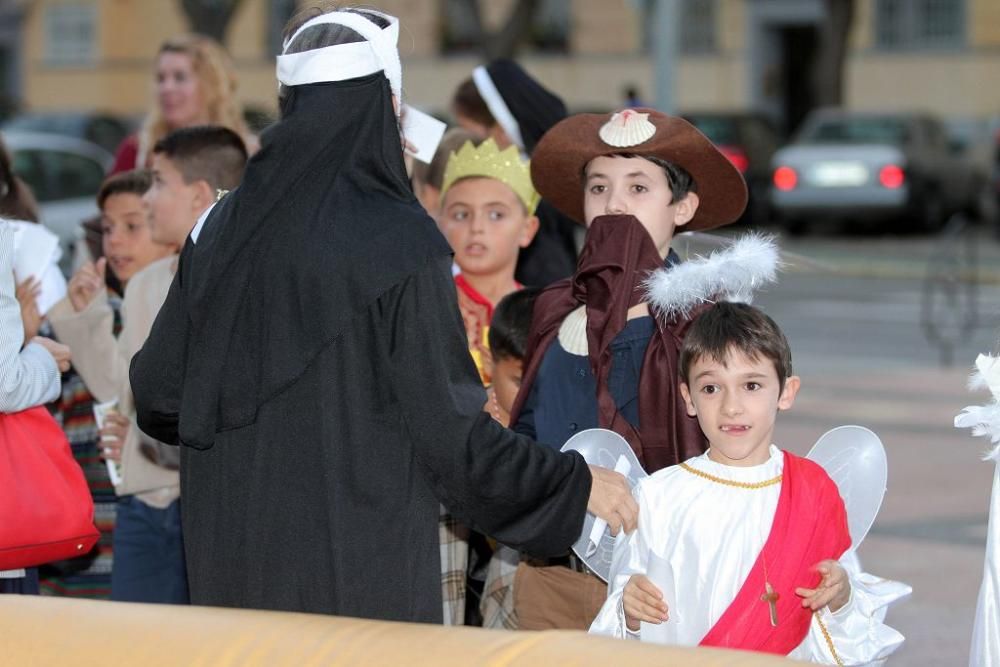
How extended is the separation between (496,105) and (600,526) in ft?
9.93

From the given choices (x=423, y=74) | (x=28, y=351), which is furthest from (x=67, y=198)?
(x=423, y=74)

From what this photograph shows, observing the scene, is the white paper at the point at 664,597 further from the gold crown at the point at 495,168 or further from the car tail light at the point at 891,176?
the car tail light at the point at 891,176

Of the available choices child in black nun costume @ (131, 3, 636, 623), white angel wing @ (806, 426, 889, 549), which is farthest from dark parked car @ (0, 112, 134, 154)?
child in black nun costume @ (131, 3, 636, 623)

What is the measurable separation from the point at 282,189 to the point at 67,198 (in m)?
11.3

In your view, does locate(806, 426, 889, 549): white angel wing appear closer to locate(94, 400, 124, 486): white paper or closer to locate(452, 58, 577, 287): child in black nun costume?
locate(452, 58, 577, 287): child in black nun costume

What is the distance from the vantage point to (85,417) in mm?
5707

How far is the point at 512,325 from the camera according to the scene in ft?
15.7

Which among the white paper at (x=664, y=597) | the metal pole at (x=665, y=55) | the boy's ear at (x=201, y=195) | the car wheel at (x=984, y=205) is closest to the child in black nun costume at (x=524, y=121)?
the boy's ear at (x=201, y=195)

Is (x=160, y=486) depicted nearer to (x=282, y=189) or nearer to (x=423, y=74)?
(x=282, y=189)

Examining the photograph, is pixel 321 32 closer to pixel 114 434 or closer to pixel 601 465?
pixel 601 465

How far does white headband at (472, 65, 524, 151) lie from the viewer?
21.0 ft

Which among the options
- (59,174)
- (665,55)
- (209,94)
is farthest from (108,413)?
(665,55)

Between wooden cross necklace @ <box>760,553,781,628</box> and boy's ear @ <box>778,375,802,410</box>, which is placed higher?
boy's ear @ <box>778,375,802,410</box>

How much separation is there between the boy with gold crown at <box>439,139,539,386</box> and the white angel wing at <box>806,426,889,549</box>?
162cm
